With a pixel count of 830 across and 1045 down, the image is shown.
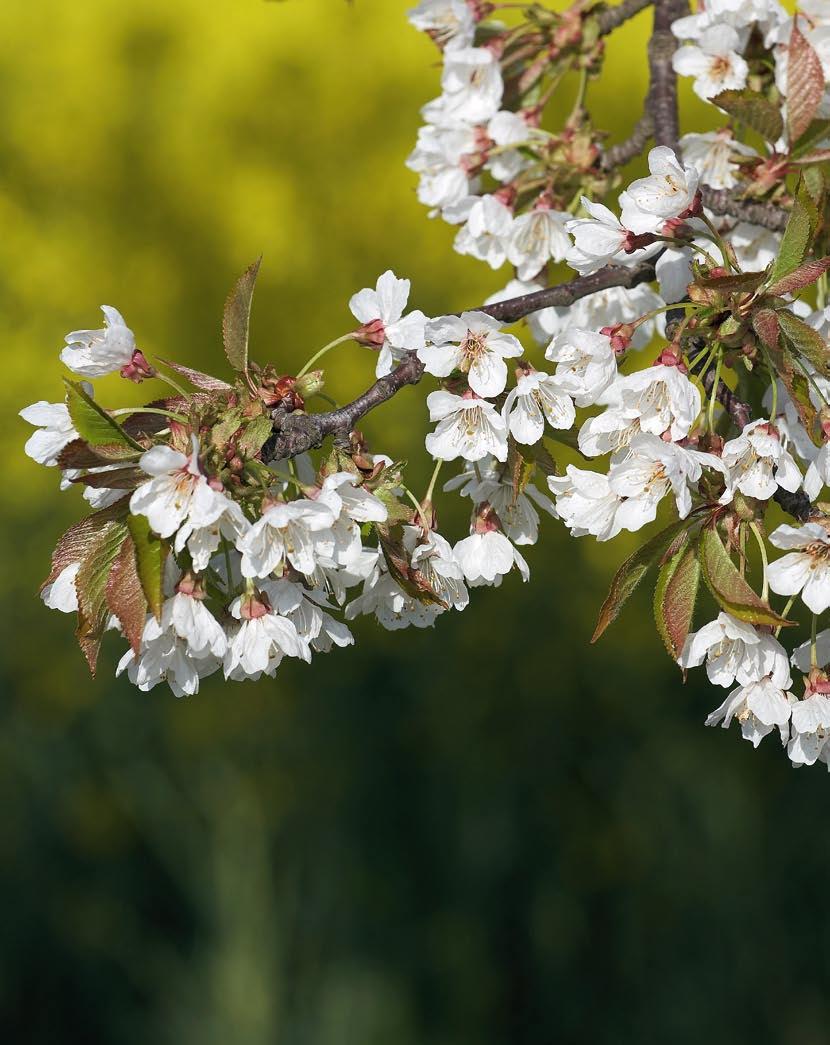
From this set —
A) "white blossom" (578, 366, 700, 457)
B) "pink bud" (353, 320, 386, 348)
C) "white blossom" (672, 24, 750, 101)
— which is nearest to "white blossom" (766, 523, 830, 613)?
"white blossom" (578, 366, 700, 457)

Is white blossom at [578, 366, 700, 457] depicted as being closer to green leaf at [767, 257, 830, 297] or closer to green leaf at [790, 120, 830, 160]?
green leaf at [767, 257, 830, 297]

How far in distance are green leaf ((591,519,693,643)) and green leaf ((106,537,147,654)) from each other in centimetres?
29

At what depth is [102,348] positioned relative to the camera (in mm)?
870

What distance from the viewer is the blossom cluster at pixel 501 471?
2.57 feet

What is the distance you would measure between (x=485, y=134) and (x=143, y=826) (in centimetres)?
149

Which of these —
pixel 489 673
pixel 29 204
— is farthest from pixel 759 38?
pixel 29 204

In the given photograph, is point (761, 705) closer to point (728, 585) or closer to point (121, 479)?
point (728, 585)

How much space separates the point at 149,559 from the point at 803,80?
0.65 metres

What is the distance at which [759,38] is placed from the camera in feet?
4.09

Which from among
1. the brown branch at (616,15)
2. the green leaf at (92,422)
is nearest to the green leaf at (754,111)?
the brown branch at (616,15)

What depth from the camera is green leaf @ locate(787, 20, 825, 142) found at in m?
0.99

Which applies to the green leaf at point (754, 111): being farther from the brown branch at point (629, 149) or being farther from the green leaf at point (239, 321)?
the green leaf at point (239, 321)

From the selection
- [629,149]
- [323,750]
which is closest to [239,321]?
[629,149]

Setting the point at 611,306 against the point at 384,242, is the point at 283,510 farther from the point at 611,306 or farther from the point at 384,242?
the point at 384,242
